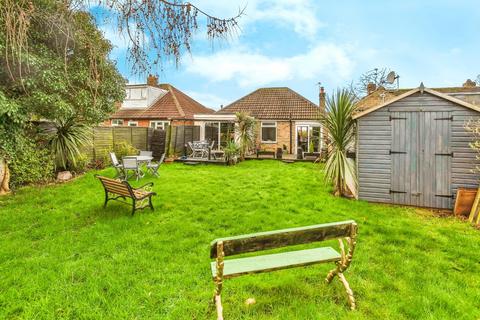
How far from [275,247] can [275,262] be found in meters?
0.32

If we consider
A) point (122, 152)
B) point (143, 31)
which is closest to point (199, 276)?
point (143, 31)

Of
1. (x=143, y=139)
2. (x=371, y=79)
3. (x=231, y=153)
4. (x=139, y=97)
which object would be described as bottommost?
(x=231, y=153)

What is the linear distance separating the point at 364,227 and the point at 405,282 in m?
1.93

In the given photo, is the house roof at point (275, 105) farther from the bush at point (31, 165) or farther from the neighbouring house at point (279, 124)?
the bush at point (31, 165)

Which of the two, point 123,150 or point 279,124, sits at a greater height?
point 279,124

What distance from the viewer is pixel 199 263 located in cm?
370

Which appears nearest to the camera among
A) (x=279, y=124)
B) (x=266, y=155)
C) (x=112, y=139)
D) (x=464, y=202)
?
(x=464, y=202)

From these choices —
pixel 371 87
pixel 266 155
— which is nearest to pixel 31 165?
pixel 266 155

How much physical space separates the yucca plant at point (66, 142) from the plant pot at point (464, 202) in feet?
36.1

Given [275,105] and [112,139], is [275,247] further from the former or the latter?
[275,105]

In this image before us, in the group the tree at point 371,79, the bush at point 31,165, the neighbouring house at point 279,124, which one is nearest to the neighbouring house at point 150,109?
the neighbouring house at point 279,124

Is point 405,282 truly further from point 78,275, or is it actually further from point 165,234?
point 78,275

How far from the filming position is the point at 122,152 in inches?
488

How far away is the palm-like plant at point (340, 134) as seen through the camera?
23.7 feet
